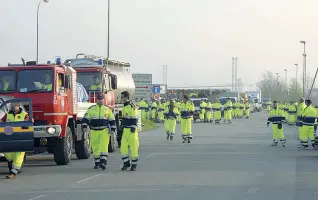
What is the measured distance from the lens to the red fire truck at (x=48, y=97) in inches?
745

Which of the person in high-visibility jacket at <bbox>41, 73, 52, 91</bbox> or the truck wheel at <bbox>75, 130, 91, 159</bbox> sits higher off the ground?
the person in high-visibility jacket at <bbox>41, 73, 52, 91</bbox>

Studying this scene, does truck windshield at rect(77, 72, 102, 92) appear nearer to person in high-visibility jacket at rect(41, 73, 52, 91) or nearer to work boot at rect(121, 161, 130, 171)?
person in high-visibility jacket at rect(41, 73, 52, 91)

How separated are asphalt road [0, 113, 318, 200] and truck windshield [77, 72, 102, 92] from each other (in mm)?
2369

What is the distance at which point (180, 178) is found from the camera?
16.4m

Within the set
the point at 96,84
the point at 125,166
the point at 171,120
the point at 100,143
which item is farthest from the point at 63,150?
the point at 171,120

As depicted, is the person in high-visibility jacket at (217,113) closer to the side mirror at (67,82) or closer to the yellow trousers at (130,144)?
the side mirror at (67,82)

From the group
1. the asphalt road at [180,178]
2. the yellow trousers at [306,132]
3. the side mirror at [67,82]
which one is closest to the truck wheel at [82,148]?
the asphalt road at [180,178]

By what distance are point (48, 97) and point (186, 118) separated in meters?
11.9

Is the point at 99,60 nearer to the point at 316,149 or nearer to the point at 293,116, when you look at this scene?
the point at 316,149

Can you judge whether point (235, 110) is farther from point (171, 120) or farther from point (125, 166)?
point (125, 166)

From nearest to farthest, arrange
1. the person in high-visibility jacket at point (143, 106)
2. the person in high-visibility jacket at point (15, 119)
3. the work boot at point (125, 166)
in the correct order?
the person in high-visibility jacket at point (15, 119) → the work boot at point (125, 166) → the person in high-visibility jacket at point (143, 106)

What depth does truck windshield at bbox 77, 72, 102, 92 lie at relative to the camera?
80.7 feet

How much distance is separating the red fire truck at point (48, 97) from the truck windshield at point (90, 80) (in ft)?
13.0

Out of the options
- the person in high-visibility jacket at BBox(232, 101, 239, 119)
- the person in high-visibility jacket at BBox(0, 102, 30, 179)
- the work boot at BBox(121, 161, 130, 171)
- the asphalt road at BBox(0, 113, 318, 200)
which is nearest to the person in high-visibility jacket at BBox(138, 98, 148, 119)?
the person in high-visibility jacket at BBox(232, 101, 239, 119)
